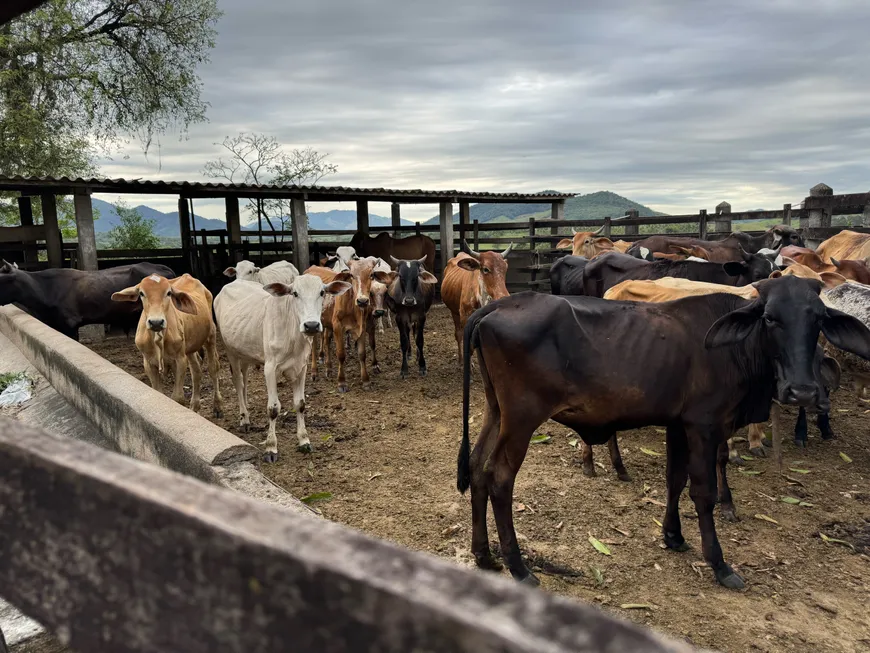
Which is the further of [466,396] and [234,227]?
[234,227]

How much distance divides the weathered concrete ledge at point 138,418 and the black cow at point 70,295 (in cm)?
436

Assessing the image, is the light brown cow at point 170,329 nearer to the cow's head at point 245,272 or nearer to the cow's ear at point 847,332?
the cow's head at point 245,272

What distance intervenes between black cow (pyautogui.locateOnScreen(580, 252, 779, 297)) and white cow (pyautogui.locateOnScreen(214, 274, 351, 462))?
3.85 meters

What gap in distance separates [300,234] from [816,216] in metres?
11.4

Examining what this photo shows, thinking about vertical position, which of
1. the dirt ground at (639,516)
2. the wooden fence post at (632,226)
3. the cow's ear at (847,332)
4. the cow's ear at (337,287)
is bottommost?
the dirt ground at (639,516)

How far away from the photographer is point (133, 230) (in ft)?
84.9

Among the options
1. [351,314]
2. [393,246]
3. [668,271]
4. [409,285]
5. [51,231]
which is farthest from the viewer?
[393,246]

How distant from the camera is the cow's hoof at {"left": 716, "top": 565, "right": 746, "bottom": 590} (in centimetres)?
379

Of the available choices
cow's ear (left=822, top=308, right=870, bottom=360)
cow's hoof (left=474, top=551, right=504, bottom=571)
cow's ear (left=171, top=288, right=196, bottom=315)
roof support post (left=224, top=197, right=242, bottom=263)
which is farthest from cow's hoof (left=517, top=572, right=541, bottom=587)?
roof support post (left=224, top=197, right=242, bottom=263)

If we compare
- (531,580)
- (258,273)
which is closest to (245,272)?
(258,273)

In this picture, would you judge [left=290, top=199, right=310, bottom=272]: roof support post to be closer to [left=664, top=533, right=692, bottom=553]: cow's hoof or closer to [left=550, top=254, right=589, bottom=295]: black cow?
[left=550, top=254, right=589, bottom=295]: black cow

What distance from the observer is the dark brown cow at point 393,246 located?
18000 mm

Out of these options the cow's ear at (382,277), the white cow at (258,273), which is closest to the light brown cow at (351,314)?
the cow's ear at (382,277)

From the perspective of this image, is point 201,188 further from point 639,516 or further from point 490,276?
point 639,516
